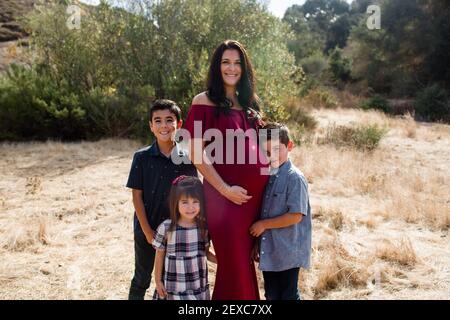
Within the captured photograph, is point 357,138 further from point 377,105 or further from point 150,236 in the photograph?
point 377,105

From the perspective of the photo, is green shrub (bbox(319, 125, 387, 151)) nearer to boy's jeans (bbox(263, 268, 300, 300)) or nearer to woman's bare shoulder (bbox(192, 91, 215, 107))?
boy's jeans (bbox(263, 268, 300, 300))

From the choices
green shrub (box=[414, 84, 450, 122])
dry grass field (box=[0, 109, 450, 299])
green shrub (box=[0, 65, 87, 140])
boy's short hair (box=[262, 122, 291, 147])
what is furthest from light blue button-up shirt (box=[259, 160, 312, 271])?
green shrub (box=[414, 84, 450, 122])

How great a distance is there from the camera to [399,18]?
742 inches

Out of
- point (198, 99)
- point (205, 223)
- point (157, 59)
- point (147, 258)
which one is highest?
point (157, 59)

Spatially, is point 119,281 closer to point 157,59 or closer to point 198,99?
point 198,99

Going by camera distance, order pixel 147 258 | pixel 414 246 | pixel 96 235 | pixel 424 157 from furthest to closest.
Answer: pixel 424 157 → pixel 96 235 → pixel 414 246 → pixel 147 258

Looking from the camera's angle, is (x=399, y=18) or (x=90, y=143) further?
(x=399, y=18)

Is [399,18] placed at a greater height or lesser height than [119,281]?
greater

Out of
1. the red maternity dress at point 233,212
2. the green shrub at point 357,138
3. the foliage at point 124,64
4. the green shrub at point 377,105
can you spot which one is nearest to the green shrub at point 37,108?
the foliage at point 124,64

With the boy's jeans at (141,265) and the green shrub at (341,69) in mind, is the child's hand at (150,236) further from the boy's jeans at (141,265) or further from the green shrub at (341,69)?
the green shrub at (341,69)

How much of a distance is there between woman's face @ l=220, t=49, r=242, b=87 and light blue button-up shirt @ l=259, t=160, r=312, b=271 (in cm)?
53

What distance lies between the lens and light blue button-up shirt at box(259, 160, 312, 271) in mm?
2082

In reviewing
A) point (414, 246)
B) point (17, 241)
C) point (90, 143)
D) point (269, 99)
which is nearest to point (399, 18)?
point (269, 99)

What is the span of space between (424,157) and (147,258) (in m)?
6.79
